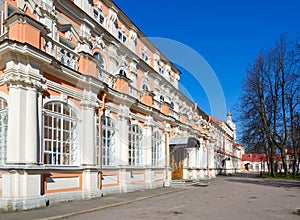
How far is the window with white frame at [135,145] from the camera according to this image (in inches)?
634

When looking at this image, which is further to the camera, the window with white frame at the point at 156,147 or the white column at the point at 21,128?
the window with white frame at the point at 156,147

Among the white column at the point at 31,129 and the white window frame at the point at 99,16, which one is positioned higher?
the white window frame at the point at 99,16

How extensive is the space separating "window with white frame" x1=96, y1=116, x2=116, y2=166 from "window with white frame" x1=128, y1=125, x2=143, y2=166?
61.9 inches

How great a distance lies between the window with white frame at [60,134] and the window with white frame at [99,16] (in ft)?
20.5

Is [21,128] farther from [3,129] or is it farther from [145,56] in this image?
[145,56]

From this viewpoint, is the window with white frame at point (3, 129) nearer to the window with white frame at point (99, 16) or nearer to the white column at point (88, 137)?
the white column at point (88, 137)

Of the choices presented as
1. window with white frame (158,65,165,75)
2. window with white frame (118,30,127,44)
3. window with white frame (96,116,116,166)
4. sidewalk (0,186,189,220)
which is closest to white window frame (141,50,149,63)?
window with white frame (158,65,165,75)

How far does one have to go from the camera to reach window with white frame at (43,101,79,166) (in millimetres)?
10508

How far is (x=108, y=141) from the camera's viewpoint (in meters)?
14.4

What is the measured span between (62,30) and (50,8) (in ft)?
3.61

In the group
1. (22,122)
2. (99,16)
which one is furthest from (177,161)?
(22,122)

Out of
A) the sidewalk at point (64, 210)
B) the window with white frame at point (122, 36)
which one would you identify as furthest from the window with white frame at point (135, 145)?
the window with white frame at point (122, 36)

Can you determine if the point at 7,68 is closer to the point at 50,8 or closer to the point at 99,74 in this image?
the point at 50,8

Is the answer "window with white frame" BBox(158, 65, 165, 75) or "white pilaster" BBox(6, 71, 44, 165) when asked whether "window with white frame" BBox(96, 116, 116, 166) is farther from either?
"window with white frame" BBox(158, 65, 165, 75)
